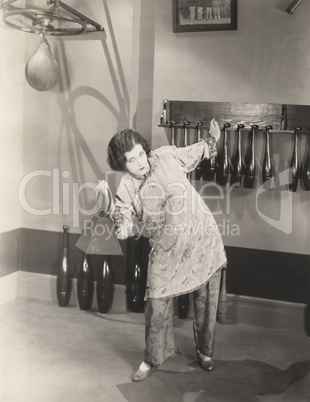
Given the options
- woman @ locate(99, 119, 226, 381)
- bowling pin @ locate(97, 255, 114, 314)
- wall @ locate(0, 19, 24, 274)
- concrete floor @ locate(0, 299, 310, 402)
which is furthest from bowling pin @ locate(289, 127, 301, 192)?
wall @ locate(0, 19, 24, 274)

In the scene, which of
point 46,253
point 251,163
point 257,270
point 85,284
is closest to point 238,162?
point 251,163

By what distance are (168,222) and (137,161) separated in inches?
14.7

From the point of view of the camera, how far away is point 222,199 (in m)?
3.54

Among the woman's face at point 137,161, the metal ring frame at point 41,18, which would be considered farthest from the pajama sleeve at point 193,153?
the metal ring frame at point 41,18

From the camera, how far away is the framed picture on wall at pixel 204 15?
10.8ft

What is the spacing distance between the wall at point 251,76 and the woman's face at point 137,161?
0.93 meters

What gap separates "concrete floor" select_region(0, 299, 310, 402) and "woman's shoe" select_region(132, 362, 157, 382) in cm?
3

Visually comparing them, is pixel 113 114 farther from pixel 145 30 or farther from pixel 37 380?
pixel 37 380

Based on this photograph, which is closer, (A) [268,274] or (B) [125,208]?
(B) [125,208]

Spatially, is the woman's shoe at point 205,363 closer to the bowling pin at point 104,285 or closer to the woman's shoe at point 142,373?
the woman's shoe at point 142,373

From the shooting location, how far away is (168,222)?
274 cm

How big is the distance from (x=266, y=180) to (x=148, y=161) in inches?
40.1

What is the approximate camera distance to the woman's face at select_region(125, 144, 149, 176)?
261 centimetres

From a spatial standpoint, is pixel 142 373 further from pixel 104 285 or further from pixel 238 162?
pixel 238 162
